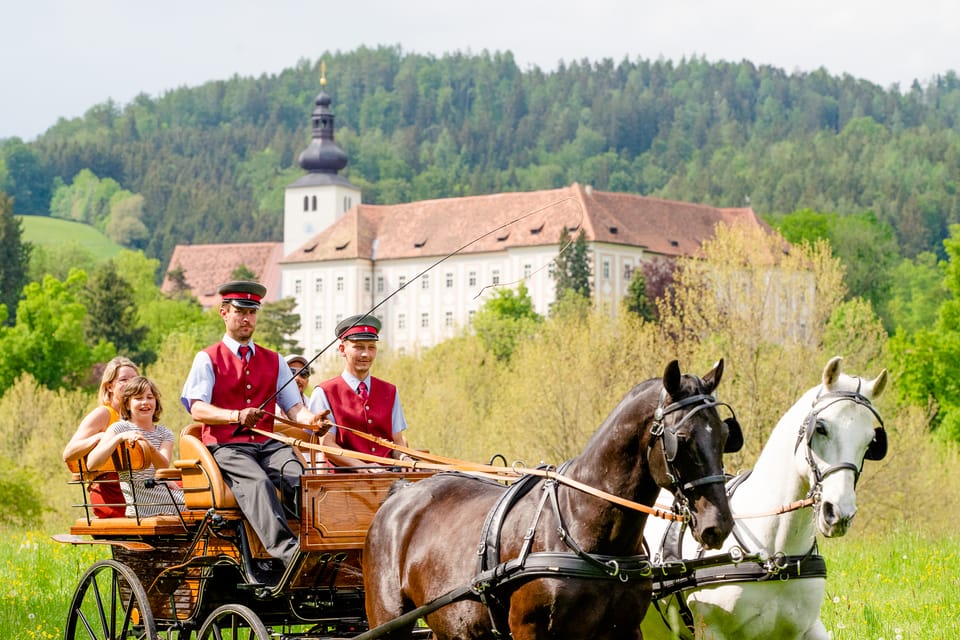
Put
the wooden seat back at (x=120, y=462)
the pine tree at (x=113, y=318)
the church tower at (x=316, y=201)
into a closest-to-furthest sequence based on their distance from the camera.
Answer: the wooden seat back at (x=120, y=462) → the pine tree at (x=113, y=318) → the church tower at (x=316, y=201)

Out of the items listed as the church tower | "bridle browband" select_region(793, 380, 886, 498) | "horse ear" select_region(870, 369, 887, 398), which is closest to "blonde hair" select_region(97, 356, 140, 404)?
"bridle browband" select_region(793, 380, 886, 498)

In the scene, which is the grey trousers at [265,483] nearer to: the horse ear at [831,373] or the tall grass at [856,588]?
the horse ear at [831,373]

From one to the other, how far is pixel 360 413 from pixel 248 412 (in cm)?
139

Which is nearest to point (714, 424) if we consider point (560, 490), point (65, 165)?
point (560, 490)

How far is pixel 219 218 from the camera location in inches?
6501

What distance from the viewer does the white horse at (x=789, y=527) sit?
6414mm

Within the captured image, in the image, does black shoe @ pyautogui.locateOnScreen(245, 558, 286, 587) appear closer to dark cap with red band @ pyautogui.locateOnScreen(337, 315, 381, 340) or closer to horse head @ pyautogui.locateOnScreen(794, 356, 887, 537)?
dark cap with red band @ pyautogui.locateOnScreen(337, 315, 381, 340)

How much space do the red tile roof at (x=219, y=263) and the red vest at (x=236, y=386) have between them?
119 meters

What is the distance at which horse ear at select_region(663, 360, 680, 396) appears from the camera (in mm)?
5430

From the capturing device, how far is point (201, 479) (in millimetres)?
7340

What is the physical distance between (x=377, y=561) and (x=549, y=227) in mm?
89337

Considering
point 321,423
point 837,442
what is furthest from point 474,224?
point 837,442

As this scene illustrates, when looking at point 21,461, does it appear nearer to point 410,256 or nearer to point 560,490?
point 560,490

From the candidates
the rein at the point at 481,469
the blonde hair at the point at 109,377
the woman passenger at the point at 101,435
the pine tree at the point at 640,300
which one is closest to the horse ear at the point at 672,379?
the rein at the point at 481,469
